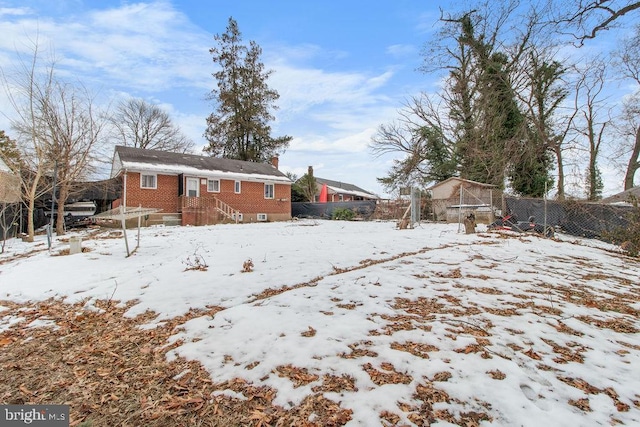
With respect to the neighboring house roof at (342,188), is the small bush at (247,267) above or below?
below

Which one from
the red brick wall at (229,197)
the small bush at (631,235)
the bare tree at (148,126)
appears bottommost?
the small bush at (631,235)

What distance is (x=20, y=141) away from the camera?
1168cm

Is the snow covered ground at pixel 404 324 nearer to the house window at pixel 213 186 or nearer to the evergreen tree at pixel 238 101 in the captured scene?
the house window at pixel 213 186

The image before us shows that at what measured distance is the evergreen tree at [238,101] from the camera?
3136cm

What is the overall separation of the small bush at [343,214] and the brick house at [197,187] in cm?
434

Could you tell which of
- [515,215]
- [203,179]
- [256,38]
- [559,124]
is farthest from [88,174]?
[559,124]

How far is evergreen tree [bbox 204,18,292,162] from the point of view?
31359 millimetres

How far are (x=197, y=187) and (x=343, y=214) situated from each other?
441 inches

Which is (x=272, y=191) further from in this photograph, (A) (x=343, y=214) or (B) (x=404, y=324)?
(B) (x=404, y=324)

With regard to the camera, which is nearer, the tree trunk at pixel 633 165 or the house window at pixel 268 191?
the tree trunk at pixel 633 165

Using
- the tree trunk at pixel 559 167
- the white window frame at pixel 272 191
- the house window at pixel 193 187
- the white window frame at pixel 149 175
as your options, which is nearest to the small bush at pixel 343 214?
the white window frame at pixel 272 191

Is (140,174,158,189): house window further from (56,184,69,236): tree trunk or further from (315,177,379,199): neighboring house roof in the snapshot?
(315,177,379,199): neighboring house roof

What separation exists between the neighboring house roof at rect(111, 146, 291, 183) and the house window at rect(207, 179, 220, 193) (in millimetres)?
411

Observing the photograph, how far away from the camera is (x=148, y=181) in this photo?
58.2 ft
